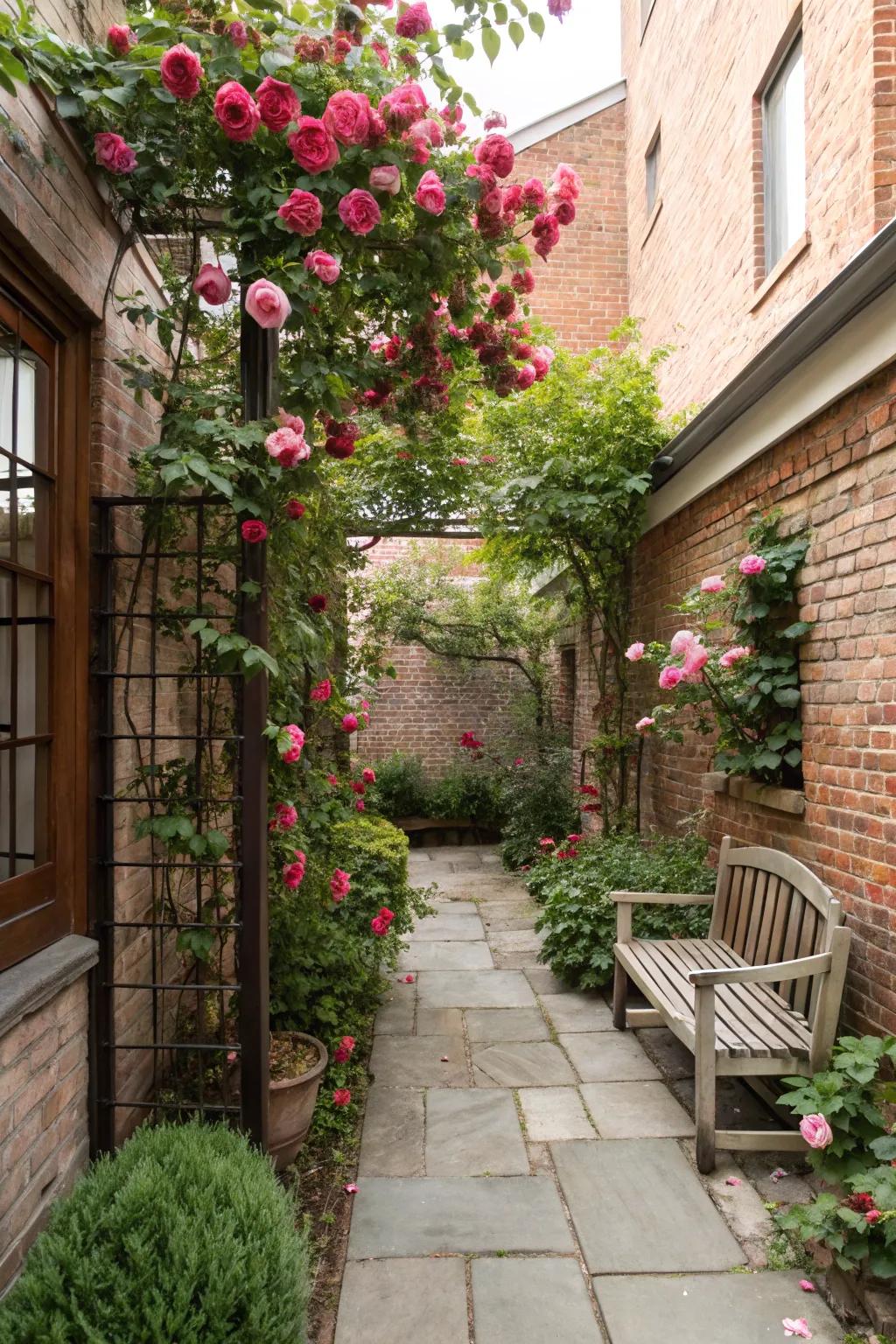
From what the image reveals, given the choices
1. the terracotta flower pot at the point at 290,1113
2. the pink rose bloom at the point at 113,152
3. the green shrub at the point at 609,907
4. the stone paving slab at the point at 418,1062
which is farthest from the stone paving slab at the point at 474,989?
the pink rose bloom at the point at 113,152

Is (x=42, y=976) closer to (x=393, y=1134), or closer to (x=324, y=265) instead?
(x=393, y=1134)

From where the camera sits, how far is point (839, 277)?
8.80ft

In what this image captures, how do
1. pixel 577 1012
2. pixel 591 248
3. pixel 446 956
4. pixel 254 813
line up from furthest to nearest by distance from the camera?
pixel 591 248, pixel 446 956, pixel 577 1012, pixel 254 813

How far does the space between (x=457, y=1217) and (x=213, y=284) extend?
294cm

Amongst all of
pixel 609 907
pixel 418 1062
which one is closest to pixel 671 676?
pixel 609 907

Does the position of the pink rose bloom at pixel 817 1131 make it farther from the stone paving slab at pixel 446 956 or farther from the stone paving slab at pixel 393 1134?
the stone paving slab at pixel 446 956

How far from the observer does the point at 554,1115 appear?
334 cm

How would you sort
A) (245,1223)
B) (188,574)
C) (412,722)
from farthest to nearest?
1. (412,722)
2. (188,574)
3. (245,1223)

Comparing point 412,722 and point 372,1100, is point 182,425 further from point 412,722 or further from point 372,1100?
point 412,722

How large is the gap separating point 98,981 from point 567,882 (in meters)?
3.12

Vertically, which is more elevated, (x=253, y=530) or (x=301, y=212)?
(x=301, y=212)

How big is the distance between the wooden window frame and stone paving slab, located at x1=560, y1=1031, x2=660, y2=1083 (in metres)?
2.29

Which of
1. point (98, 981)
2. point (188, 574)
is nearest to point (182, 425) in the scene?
point (188, 574)

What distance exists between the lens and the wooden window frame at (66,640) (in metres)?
2.28
